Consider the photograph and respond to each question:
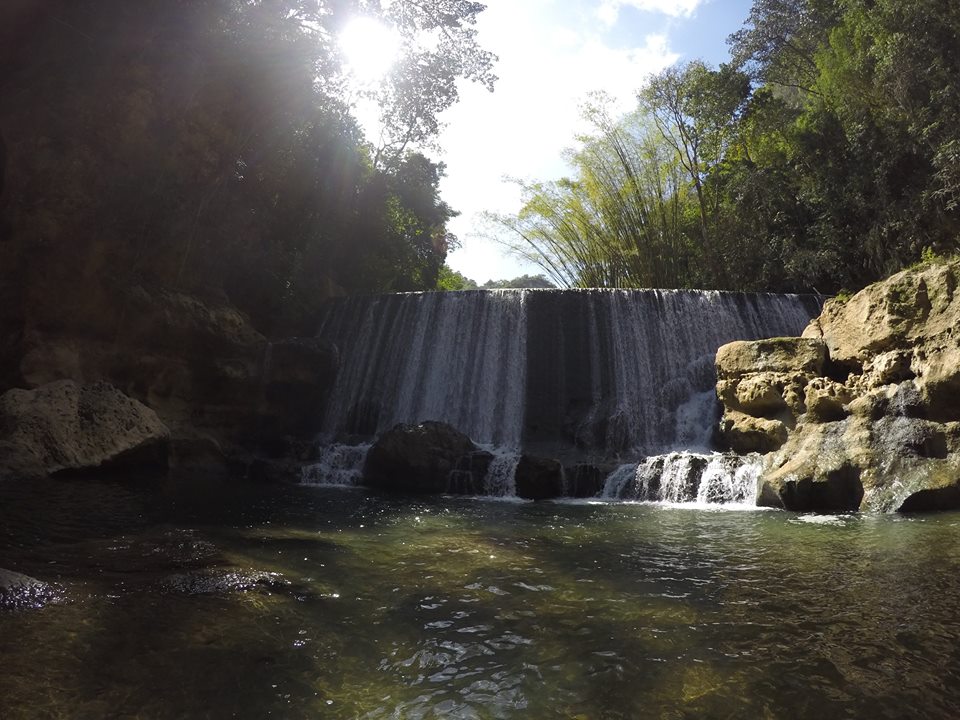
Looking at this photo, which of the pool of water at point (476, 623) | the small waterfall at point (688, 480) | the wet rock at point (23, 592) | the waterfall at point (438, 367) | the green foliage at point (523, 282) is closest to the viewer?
the pool of water at point (476, 623)

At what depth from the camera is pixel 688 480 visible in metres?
11.3

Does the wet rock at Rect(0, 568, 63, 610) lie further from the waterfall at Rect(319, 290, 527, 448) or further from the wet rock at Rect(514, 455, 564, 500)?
the waterfall at Rect(319, 290, 527, 448)

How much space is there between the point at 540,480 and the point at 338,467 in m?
5.01

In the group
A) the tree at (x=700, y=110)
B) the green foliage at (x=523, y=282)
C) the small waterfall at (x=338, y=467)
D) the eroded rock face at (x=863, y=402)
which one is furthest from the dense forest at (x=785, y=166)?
the green foliage at (x=523, y=282)

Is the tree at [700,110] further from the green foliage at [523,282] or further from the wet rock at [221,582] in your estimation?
the green foliage at [523,282]

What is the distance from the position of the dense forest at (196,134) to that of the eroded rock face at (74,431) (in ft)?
10.5

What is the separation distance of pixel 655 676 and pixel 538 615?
1248 millimetres

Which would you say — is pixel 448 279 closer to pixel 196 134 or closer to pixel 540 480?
pixel 196 134

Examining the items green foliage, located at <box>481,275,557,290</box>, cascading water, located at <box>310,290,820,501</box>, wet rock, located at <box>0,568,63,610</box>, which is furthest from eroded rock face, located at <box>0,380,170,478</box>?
green foliage, located at <box>481,275,557,290</box>

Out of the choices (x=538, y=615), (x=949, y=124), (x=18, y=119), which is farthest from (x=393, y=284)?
(x=538, y=615)

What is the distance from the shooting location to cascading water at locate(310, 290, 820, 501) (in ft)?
52.4

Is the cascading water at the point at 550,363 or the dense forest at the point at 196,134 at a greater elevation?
the dense forest at the point at 196,134

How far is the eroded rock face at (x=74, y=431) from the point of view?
10.5m

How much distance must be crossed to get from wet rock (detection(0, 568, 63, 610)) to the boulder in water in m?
8.88
